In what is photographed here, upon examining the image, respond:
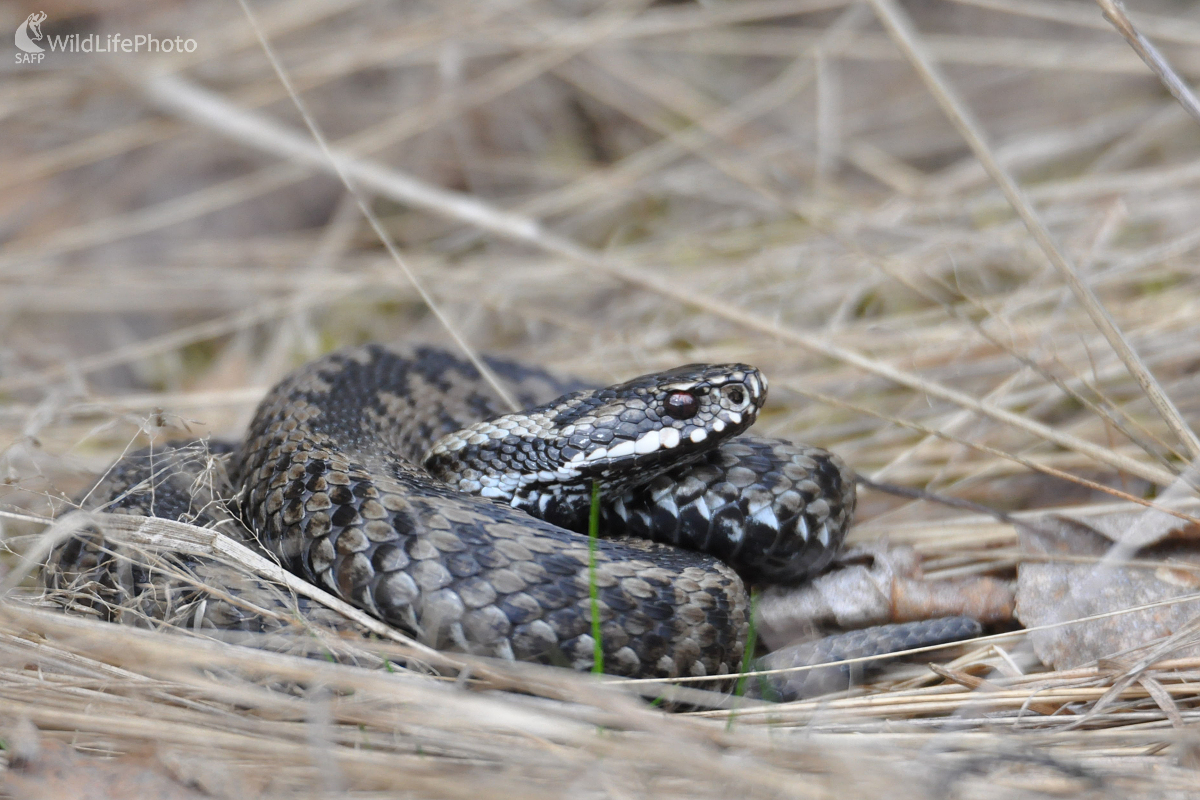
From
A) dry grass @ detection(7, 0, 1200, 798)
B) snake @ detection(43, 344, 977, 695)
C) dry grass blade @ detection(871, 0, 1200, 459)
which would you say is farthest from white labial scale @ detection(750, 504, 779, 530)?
dry grass blade @ detection(871, 0, 1200, 459)

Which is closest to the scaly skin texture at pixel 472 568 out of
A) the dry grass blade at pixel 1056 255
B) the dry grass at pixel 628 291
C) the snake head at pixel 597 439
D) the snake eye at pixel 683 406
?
the dry grass at pixel 628 291

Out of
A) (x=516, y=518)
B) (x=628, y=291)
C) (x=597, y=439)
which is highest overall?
(x=628, y=291)

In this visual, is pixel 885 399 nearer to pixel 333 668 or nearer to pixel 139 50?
pixel 333 668

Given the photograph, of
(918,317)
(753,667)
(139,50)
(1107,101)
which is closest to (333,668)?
(753,667)

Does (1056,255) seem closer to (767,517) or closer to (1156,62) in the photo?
(1156,62)

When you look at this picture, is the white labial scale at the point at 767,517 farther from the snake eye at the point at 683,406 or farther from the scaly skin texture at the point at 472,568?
the snake eye at the point at 683,406

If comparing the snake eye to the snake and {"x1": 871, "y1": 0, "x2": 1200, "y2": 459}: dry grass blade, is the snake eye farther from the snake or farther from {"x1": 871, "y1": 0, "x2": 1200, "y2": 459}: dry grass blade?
{"x1": 871, "y1": 0, "x2": 1200, "y2": 459}: dry grass blade

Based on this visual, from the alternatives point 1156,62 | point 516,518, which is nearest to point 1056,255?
point 1156,62
